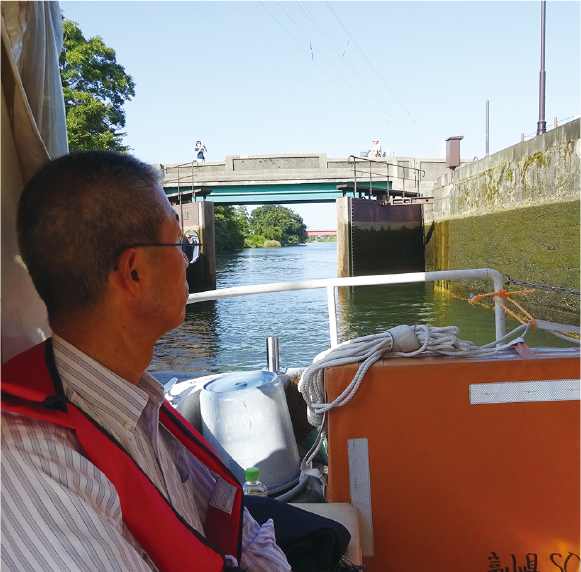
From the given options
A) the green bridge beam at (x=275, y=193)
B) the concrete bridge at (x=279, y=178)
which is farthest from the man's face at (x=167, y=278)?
the green bridge beam at (x=275, y=193)

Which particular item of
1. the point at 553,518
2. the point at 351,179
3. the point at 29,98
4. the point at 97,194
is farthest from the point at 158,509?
the point at 351,179

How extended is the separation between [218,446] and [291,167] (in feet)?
75.4

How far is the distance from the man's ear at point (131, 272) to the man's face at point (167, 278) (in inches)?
0.9

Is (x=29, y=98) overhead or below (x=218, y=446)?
overhead

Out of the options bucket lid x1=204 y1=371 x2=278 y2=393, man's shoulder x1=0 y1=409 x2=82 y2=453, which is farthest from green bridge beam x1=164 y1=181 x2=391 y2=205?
man's shoulder x1=0 y1=409 x2=82 y2=453

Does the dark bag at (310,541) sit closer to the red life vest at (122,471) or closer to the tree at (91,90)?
the red life vest at (122,471)

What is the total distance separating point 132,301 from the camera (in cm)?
103

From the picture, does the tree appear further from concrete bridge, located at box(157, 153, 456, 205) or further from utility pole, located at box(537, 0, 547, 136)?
utility pole, located at box(537, 0, 547, 136)

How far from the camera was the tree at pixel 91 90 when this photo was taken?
16.8m

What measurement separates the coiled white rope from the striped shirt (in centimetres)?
90

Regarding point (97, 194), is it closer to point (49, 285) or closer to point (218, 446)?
point (49, 285)

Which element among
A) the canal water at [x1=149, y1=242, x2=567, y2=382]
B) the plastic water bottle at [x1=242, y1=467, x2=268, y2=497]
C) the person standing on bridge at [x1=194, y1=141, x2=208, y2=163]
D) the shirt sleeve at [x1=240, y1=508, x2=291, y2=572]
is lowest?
the canal water at [x1=149, y1=242, x2=567, y2=382]

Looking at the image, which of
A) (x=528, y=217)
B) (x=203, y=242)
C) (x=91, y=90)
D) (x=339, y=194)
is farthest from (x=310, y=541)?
(x=339, y=194)

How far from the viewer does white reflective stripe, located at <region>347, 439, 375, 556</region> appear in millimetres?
1750
